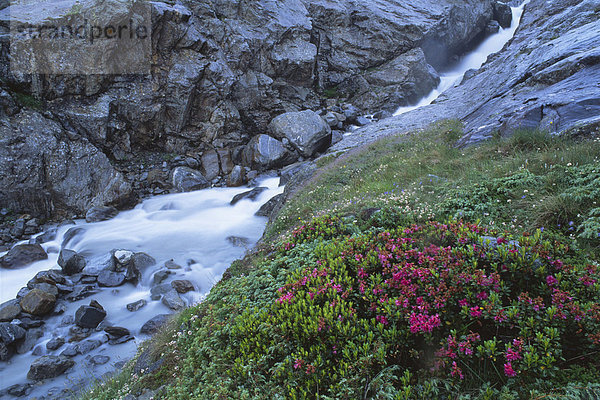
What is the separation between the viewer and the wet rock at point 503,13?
4359 cm

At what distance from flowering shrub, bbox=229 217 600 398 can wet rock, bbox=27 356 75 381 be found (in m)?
6.96

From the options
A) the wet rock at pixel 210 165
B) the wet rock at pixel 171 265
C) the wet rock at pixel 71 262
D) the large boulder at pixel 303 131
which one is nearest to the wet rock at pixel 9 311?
the wet rock at pixel 71 262

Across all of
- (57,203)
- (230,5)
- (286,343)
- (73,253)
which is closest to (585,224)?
(286,343)

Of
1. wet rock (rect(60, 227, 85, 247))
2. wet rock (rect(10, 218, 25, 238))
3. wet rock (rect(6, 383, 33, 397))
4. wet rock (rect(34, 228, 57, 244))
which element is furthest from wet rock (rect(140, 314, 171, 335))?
wet rock (rect(10, 218, 25, 238))

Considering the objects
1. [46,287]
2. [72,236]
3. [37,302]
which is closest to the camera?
[37,302]

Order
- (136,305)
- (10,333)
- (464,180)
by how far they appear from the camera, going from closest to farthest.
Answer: (464,180), (10,333), (136,305)

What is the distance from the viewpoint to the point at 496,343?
2822mm

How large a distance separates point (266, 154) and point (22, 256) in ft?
47.0

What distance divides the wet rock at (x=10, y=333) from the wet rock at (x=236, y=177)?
44.6 ft

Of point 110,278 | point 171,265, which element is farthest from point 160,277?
point 110,278

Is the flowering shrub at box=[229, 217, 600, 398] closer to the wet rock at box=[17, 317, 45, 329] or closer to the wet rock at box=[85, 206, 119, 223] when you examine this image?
the wet rock at box=[17, 317, 45, 329]

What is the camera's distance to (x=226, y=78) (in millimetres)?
24750

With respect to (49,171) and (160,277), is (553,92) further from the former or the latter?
(49,171)

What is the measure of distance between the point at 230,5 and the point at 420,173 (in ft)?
87.6
